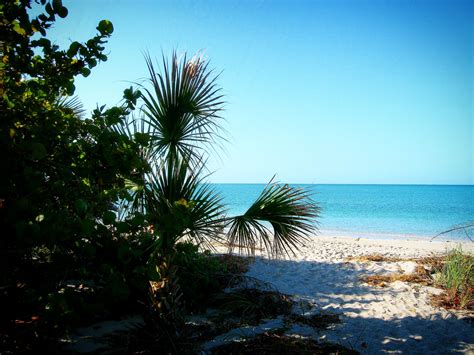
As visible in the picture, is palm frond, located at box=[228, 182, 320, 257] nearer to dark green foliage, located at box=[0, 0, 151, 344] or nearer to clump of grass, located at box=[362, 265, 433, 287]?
dark green foliage, located at box=[0, 0, 151, 344]

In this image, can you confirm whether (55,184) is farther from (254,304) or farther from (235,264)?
(235,264)

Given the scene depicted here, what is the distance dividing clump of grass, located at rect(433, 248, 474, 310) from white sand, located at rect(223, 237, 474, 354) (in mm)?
228

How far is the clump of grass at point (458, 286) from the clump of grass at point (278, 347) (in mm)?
2362

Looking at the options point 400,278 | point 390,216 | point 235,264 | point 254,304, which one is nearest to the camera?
point 254,304

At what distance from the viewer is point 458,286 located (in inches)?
174

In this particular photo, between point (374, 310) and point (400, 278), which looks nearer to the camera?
point (374, 310)

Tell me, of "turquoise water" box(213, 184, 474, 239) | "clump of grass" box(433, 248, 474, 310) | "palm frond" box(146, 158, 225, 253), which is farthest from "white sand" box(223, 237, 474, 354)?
"palm frond" box(146, 158, 225, 253)

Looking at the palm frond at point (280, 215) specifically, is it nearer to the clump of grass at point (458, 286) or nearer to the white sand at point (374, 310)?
the white sand at point (374, 310)

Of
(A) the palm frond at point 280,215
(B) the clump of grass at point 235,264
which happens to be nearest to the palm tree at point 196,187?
(A) the palm frond at point 280,215

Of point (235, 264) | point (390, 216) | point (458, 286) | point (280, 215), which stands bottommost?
point (390, 216)

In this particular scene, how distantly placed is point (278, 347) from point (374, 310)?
82.0 inches

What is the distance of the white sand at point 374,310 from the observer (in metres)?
3.18

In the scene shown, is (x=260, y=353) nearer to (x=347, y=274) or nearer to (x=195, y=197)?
(x=195, y=197)

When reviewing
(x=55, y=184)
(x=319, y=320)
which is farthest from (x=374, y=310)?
(x=55, y=184)
